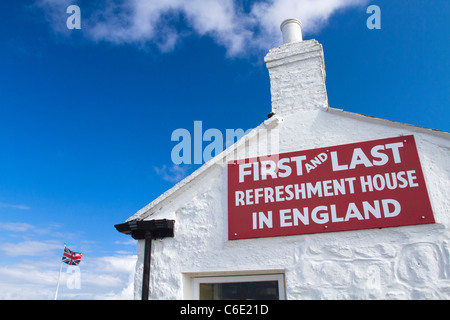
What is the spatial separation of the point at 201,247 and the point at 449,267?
9.97 ft

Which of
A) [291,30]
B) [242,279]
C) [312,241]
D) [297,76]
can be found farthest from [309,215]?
[291,30]

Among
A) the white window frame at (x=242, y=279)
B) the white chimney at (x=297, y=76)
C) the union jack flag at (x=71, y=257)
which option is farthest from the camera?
the union jack flag at (x=71, y=257)

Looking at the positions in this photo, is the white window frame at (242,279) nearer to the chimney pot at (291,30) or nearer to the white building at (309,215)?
the white building at (309,215)

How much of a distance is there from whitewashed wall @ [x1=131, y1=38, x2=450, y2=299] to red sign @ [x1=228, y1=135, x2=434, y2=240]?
0.38ft

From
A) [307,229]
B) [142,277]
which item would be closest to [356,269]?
[307,229]

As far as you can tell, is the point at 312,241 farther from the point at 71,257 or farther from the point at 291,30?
the point at 71,257

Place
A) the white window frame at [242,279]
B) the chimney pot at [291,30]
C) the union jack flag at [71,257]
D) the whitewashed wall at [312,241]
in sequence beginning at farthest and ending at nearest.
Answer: the union jack flag at [71,257] < the chimney pot at [291,30] < the white window frame at [242,279] < the whitewashed wall at [312,241]

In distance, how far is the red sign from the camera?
4234 millimetres

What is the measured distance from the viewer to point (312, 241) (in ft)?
14.3

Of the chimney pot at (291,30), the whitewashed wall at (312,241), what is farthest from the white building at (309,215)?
the chimney pot at (291,30)

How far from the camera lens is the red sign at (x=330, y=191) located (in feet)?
13.9

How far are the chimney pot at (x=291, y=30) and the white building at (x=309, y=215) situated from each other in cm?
82

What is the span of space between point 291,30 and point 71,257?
1365 cm

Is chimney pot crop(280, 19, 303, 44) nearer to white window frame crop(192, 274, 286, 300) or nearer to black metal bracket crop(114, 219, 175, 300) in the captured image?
black metal bracket crop(114, 219, 175, 300)
